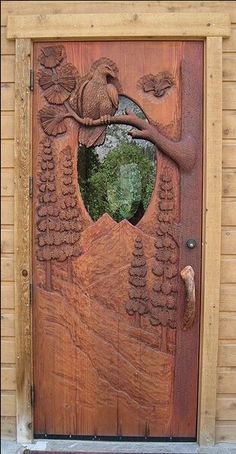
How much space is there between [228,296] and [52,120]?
1.29 m

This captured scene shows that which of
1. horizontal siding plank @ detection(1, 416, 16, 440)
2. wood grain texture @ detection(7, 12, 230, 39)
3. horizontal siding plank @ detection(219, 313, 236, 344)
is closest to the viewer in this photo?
wood grain texture @ detection(7, 12, 230, 39)

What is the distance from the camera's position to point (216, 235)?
2820 millimetres

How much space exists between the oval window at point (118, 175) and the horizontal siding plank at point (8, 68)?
520mm

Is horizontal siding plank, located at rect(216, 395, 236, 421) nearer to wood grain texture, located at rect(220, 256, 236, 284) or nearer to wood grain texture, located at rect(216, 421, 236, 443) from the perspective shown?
wood grain texture, located at rect(216, 421, 236, 443)

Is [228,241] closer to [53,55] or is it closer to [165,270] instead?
[165,270]

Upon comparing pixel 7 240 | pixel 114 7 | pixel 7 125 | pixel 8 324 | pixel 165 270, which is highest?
pixel 114 7

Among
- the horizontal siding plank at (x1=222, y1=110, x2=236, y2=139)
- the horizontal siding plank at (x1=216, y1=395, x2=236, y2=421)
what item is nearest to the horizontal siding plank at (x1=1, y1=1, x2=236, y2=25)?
the horizontal siding plank at (x1=222, y1=110, x2=236, y2=139)

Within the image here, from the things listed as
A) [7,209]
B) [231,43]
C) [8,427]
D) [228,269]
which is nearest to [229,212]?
[228,269]

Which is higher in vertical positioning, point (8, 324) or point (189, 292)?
point (189, 292)

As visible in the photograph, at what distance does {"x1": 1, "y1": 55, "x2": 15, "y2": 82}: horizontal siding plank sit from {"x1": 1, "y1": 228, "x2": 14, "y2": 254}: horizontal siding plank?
2.57 ft

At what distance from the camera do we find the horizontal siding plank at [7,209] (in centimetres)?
290

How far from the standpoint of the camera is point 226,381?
9.48ft

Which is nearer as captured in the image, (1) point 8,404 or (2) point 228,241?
(2) point 228,241

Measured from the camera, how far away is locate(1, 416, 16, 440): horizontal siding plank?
297cm
